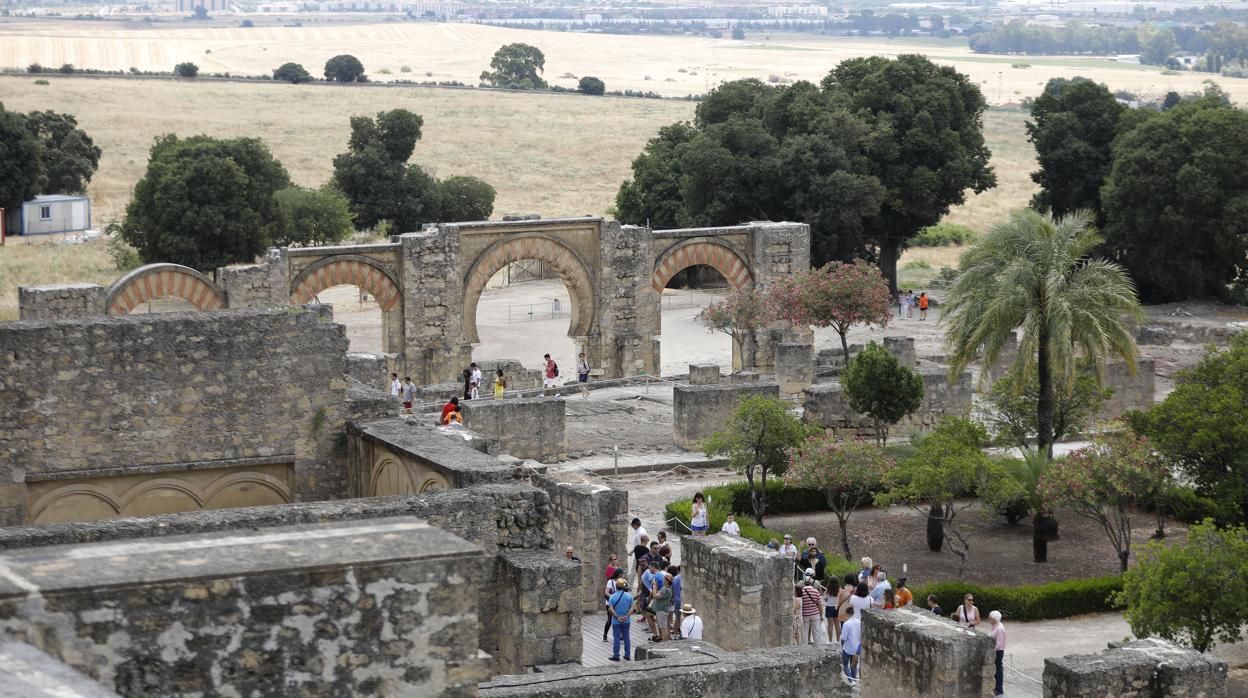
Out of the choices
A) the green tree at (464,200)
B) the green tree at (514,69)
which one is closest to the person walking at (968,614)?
the green tree at (464,200)

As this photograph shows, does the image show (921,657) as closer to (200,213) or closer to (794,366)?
(794,366)

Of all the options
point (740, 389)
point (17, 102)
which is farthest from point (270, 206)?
point (17, 102)

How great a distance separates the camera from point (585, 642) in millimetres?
18625

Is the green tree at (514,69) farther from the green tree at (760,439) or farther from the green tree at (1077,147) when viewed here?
the green tree at (760,439)

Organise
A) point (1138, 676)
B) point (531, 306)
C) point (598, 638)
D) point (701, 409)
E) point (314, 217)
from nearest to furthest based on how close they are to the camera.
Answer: point (1138, 676) → point (598, 638) → point (701, 409) → point (531, 306) → point (314, 217)

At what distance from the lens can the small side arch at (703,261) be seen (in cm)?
3672

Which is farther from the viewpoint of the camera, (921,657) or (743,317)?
(743,317)

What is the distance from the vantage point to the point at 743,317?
35.0 meters

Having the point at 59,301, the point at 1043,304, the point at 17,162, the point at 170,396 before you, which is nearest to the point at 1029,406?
the point at 1043,304

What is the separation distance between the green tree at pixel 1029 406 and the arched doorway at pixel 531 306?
11.8 m

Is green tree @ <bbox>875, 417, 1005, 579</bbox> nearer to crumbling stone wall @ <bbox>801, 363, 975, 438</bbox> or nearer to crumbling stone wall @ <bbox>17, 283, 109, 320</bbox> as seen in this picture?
crumbling stone wall @ <bbox>801, 363, 975, 438</bbox>

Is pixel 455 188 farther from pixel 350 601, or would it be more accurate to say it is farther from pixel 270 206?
pixel 350 601

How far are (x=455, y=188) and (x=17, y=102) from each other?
123 feet

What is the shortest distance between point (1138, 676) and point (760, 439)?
10.2m
